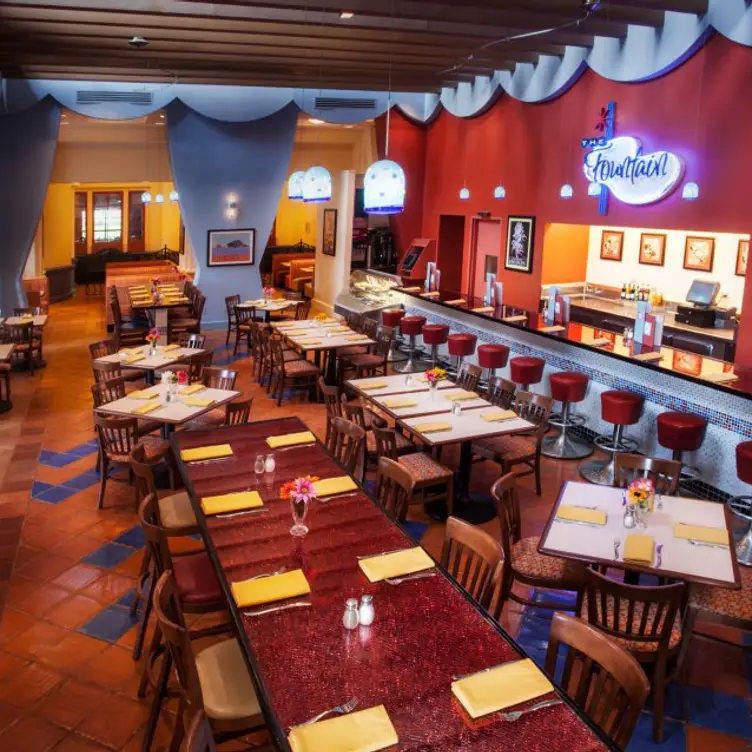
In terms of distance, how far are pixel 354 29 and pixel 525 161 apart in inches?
143

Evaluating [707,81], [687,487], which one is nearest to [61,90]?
[707,81]

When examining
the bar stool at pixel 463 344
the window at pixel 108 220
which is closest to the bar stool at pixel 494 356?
the bar stool at pixel 463 344

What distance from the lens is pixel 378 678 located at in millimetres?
2699

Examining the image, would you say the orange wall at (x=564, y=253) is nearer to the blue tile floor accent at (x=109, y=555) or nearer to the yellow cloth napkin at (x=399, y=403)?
the yellow cloth napkin at (x=399, y=403)

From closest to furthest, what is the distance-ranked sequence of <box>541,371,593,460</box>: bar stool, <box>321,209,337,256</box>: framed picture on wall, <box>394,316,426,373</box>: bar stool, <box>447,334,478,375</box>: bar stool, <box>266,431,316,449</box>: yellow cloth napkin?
1. <box>266,431,316,449</box>: yellow cloth napkin
2. <box>541,371,593,460</box>: bar stool
3. <box>447,334,478,375</box>: bar stool
4. <box>394,316,426,373</box>: bar stool
5. <box>321,209,337,256</box>: framed picture on wall

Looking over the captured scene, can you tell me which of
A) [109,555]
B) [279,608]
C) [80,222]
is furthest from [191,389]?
[80,222]

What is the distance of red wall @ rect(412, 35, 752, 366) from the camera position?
7672mm

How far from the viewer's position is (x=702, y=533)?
4.08m

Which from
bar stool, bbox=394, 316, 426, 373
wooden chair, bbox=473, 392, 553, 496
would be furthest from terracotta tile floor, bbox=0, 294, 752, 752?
bar stool, bbox=394, 316, 426, 373

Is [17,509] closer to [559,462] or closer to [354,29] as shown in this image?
[559,462]

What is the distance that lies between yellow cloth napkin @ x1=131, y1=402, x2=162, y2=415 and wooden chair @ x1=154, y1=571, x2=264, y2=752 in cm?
298

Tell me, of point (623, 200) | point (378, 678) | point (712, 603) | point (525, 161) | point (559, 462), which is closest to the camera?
point (378, 678)

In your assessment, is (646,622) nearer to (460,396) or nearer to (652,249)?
(460,396)

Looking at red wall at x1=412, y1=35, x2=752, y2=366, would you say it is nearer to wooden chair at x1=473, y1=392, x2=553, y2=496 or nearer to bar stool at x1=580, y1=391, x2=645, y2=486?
bar stool at x1=580, y1=391, x2=645, y2=486
